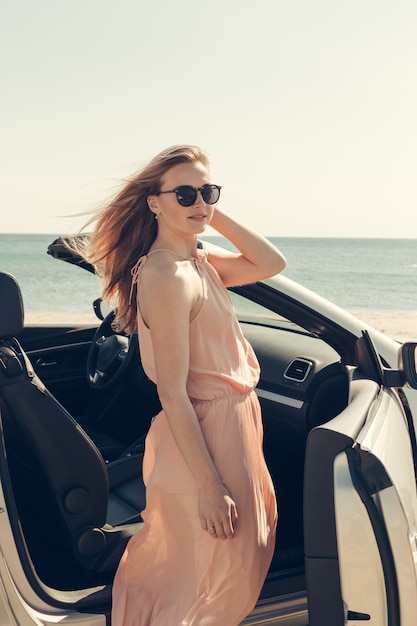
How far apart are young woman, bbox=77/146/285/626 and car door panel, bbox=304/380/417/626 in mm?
287

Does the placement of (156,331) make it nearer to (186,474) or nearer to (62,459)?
(186,474)

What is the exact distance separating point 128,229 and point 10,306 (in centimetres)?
42

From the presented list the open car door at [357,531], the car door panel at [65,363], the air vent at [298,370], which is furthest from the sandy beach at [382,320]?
the open car door at [357,531]

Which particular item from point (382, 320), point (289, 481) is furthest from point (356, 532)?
point (382, 320)

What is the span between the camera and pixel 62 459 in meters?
2.18

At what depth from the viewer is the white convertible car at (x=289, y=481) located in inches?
64.0

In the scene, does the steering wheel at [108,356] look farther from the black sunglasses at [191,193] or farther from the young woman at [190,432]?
the black sunglasses at [191,193]

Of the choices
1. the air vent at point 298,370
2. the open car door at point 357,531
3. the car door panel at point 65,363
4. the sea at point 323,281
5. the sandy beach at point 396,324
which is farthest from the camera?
the sea at point 323,281

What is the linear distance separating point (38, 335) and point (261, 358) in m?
1.65

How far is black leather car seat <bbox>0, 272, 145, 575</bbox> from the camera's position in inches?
81.6

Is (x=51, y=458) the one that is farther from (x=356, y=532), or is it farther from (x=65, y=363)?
(x=65, y=363)

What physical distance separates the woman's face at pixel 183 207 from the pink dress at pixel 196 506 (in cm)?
12

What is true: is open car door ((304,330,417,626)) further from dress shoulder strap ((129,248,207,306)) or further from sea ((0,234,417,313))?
→ sea ((0,234,417,313))

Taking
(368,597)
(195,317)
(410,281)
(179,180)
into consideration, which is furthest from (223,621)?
(410,281)
